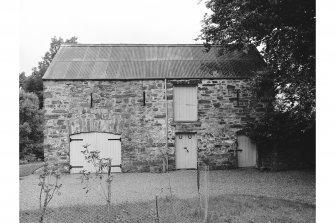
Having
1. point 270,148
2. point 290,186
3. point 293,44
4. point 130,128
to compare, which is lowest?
point 290,186

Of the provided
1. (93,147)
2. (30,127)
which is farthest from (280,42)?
(30,127)

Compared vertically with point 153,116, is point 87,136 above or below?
below

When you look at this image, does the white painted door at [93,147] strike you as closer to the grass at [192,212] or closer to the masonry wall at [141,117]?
the masonry wall at [141,117]

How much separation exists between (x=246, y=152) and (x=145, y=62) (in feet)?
22.2

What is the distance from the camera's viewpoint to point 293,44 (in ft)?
30.8

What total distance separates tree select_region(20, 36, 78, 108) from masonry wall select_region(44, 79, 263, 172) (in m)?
17.9

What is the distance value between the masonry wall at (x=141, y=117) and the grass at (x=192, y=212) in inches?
223

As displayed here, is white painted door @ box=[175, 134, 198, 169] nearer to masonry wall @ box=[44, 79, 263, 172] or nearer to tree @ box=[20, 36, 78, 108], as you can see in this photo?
masonry wall @ box=[44, 79, 263, 172]

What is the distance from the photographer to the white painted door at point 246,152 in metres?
14.4

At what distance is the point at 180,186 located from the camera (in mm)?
10781

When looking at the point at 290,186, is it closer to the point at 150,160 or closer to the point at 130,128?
the point at 150,160

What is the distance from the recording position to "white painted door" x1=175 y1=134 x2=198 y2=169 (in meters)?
14.3
